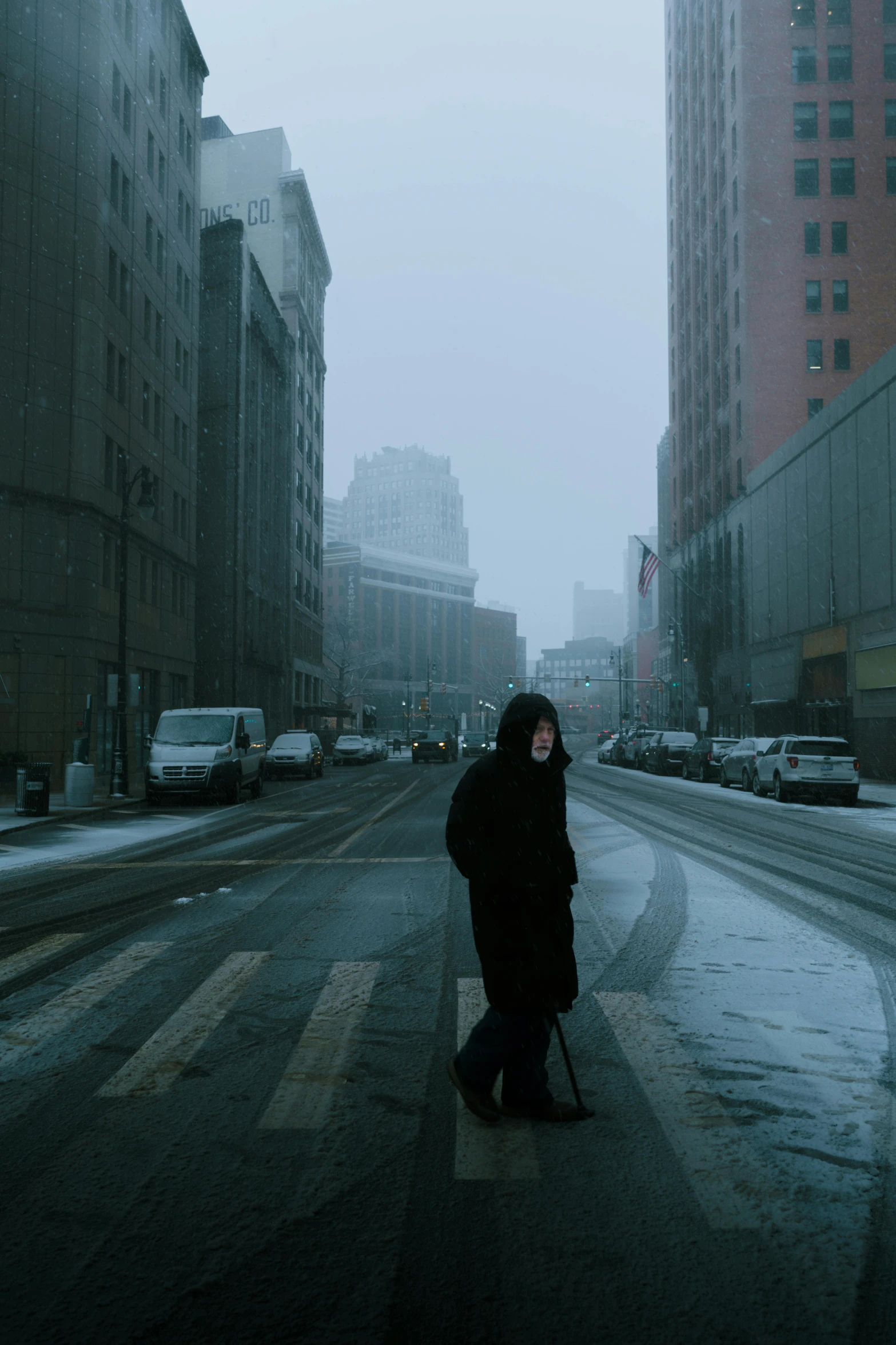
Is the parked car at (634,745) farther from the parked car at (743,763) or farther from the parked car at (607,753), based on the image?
the parked car at (743,763)

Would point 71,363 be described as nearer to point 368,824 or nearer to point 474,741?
point 368,824

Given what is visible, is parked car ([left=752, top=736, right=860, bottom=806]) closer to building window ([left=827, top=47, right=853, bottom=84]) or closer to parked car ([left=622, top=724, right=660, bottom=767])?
parked car ([left=622, top=724, right=660, bottom=767])

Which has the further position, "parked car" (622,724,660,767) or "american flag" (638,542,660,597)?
"american flag" (638,542,660,597)

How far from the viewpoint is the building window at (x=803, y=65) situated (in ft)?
184

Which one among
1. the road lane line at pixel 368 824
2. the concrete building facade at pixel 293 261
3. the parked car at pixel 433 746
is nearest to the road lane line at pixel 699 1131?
the road lane line at pixel 368 824

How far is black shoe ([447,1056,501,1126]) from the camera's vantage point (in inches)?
173

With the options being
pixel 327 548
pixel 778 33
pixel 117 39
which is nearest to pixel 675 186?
pixel 778 33

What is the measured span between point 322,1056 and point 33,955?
3409mm

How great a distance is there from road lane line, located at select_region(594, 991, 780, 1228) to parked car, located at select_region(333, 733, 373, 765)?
50792 millimetres

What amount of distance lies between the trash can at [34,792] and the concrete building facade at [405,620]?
105883 millimetres

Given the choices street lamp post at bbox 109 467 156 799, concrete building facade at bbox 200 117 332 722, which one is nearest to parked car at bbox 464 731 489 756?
concrete building facade at bbox 200 117 332 722

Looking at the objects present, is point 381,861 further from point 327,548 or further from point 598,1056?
point 327,548

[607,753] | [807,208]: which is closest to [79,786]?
[607,753]

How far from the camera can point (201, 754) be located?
23.8m
